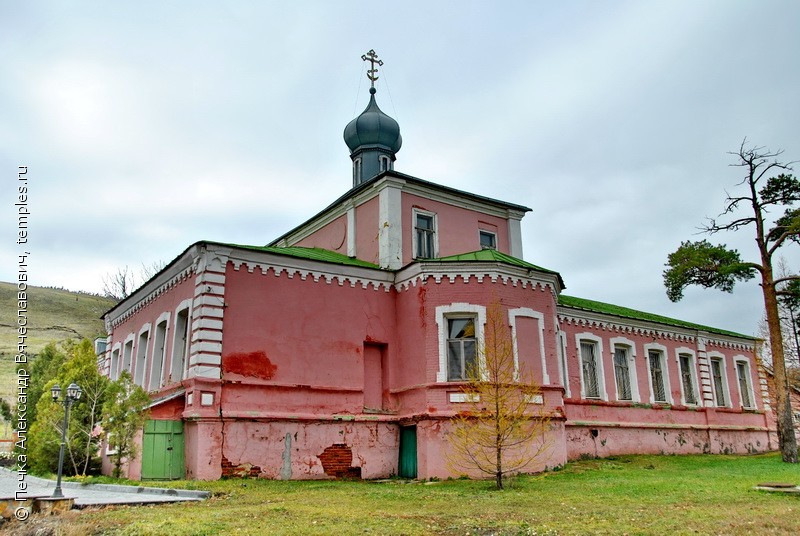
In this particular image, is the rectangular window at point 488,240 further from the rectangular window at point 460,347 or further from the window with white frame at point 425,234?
the rectangular window at point 460,347

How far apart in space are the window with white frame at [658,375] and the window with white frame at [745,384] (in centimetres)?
519

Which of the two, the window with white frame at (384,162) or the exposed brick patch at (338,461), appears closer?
the exposed brick patch at (338,461)

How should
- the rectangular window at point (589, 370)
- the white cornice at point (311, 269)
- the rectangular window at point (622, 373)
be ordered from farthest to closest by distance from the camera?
the rectangular window at point (622, 373) < the rectangular window at point (589, 370) < the white cornice at point (311, 269)

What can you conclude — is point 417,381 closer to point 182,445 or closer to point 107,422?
point 182,445

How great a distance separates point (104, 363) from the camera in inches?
1007

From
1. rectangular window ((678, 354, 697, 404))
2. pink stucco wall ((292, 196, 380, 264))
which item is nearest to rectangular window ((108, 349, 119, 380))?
pink stucco wall ((292, 196, 380, 264))

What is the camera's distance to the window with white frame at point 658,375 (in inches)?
1041

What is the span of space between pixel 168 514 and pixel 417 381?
9.14 meters

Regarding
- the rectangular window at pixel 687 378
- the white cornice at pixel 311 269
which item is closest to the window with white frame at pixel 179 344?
the white cornice at pixel 311 269

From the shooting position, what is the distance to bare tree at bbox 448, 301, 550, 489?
14852 mm

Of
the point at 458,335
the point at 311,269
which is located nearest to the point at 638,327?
the point at 458,335

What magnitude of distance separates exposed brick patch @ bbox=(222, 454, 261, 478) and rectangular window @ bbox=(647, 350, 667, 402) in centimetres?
1610

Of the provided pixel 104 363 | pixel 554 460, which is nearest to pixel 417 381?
pixel 554 460

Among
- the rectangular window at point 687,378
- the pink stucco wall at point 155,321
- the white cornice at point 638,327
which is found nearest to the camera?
the pink stucco wall at point 155,321
